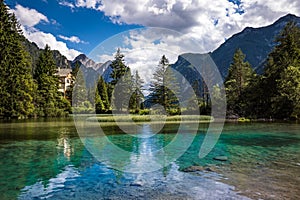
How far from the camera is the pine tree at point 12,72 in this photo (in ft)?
140

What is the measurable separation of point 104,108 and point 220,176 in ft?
191

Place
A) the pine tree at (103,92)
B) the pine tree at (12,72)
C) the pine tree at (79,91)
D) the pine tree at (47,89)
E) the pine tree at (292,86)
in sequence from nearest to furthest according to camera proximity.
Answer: the pine tree at (292,86)
the pine tree at (12,72)
the pine tree at (47,89)
the pine tree at (103,92)
the pine tree at (79,91)

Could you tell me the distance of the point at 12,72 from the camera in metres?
44.2

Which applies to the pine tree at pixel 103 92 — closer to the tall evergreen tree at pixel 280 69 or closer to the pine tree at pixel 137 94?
the pine tree at pixel 137 94

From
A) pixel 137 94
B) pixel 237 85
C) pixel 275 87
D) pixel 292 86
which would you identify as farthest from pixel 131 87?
pixel 292 86

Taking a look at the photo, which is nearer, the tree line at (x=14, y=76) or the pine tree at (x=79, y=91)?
the tree line at (x=14, y=76)

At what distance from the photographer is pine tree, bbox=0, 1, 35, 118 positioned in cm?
4272

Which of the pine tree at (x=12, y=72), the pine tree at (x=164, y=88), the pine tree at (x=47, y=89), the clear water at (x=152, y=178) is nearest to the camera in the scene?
the clear water at (x=152, y=178)

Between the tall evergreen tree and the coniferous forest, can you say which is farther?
the tall evergreen tree

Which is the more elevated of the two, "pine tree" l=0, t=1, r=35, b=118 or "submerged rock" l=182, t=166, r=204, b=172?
"pine tree" l=0, t=1, r=35, b=118

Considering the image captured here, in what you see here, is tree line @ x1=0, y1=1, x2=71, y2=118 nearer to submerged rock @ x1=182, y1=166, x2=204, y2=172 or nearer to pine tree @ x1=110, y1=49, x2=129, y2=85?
pine tree @ x1=110, y1=49, x2=129, y2=85

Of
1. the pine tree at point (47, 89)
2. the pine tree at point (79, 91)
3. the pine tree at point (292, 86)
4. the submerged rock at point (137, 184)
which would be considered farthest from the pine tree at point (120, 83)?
the submerged rock at point (137, 184)

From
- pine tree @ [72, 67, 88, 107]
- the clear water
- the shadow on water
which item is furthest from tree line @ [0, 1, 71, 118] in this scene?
the shadow on water

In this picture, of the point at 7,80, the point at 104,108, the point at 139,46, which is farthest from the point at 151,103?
the point at 139,46
